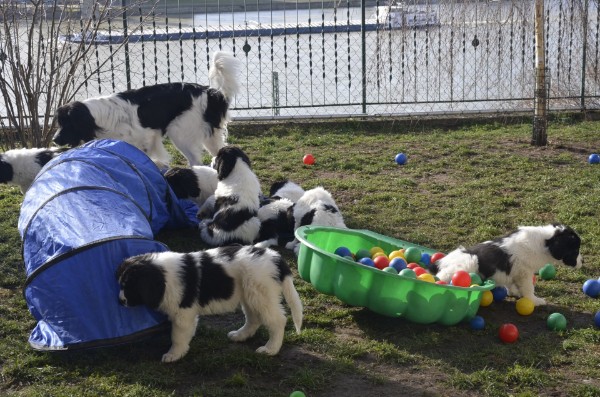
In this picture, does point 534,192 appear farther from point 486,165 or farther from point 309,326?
point 309,326

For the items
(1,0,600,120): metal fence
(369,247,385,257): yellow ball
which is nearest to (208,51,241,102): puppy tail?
(369,247,385,257): yellow ball

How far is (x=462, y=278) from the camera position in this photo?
5.53 meters

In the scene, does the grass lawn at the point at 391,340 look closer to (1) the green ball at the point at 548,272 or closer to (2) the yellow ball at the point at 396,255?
(1) the green ball at the point at 548,272

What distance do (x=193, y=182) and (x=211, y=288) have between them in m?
3.14

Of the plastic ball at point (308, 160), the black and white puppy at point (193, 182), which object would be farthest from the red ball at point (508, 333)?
the plastic ball at point (308, 160)

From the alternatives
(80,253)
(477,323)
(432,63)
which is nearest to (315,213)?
(477,323)

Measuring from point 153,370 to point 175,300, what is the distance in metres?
0.45

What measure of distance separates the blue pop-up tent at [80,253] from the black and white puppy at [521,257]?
2.22 meters

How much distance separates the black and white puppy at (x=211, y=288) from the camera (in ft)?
15.9

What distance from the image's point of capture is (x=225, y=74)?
8875 millimetres

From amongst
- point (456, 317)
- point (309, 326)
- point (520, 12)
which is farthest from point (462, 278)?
point (520, 12)

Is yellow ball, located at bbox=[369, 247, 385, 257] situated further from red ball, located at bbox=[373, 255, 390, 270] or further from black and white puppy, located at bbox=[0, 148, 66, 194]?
black and white puppy, located at bbox=[0, 148, 66, 194]

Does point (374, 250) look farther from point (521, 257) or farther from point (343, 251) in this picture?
point (521, 257)

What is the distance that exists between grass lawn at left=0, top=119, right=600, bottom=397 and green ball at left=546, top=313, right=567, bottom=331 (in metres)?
0.06
